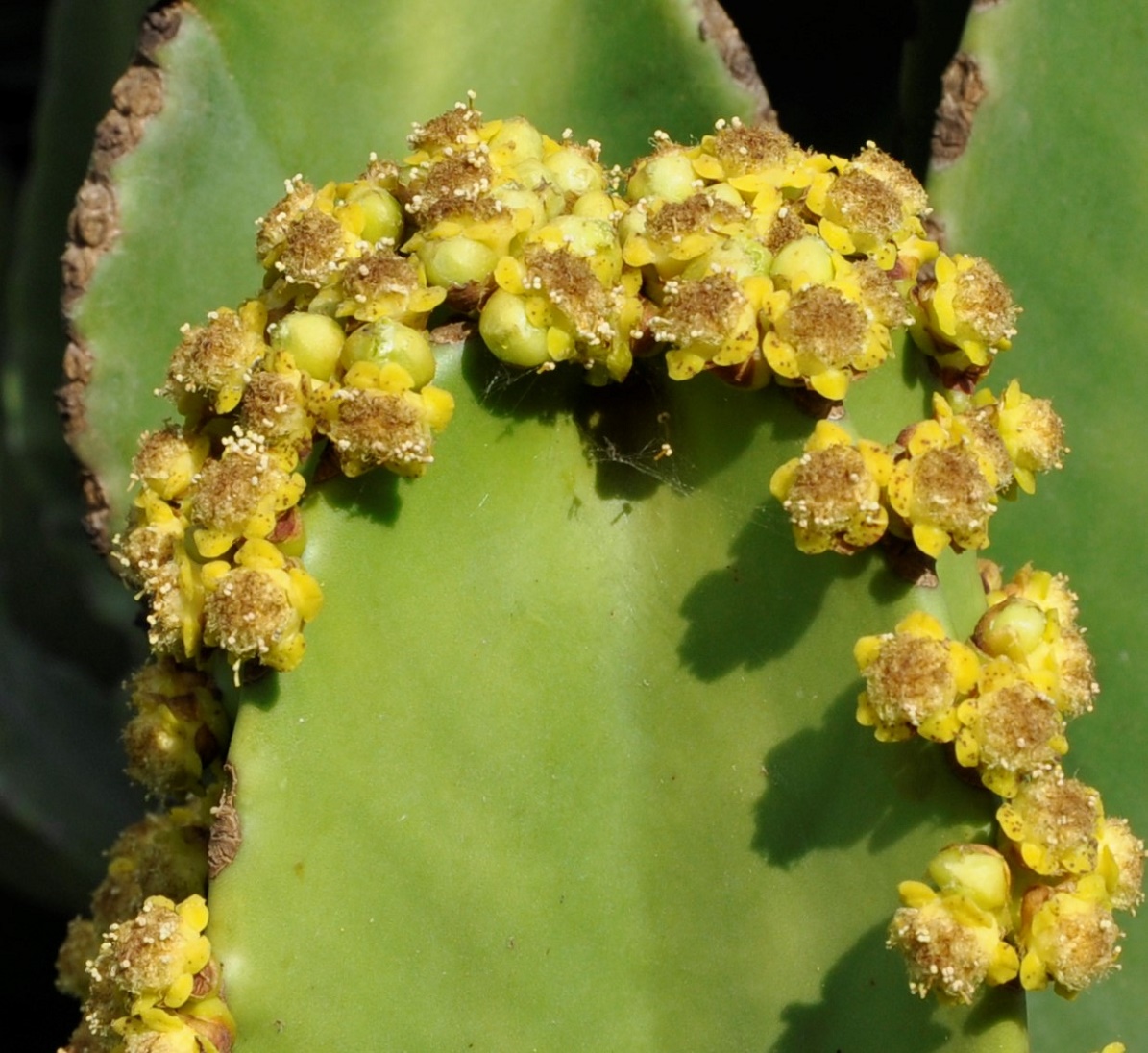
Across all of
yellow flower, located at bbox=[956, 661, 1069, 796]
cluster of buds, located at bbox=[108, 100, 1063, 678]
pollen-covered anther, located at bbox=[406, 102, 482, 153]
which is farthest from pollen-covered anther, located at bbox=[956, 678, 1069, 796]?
pollen-covered anther, located at bbox=[406, 102, 482, 153]

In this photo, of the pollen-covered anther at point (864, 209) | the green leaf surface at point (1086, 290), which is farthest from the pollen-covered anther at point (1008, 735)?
the green leaf surface at point (1086, 290)

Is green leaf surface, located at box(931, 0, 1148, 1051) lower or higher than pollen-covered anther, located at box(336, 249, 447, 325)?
lower

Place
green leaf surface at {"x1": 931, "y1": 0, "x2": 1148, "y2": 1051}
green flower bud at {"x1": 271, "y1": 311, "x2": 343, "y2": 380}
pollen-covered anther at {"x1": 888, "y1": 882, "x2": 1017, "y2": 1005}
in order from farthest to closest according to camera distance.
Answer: green leaf surface at {"x1": 931, "y1": 0, "x2": 1148, "y2": 1051} < green flower bud at {"x1": 271, "y1": 311, "x2": 343, "y2": 380} < pollen-covered anther at {"x1": 888, "y1": 882, "x2": 1017, "y2": 1005}

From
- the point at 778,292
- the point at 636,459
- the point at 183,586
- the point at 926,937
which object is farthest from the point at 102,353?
the point at 926,937

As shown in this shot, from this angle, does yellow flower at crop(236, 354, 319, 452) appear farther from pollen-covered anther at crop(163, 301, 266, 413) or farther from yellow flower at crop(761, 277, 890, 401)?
yellow flower at crop(761, 277, 890, 401)

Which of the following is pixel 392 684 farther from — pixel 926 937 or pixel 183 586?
pixel 926 937

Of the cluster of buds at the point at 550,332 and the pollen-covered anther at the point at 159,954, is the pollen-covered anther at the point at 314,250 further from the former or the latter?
the pollen-covered anther at the point at 159,954

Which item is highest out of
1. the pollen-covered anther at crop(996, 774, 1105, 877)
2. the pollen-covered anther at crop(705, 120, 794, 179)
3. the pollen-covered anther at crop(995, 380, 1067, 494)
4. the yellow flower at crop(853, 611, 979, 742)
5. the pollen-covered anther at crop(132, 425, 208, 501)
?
the pollen-covered anther at crop(705, 120, 794, 179)
